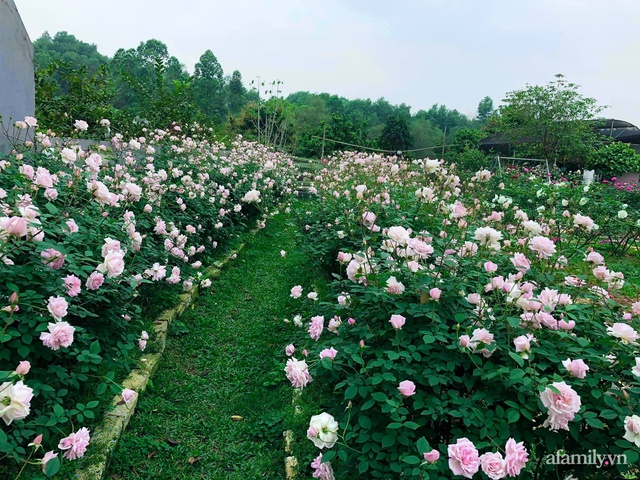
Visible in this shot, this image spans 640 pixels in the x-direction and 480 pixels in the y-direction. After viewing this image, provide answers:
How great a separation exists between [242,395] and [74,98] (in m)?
7.13

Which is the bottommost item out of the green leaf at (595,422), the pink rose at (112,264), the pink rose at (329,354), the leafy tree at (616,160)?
the green leaf at (595,422)

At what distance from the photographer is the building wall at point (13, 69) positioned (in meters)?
4.17

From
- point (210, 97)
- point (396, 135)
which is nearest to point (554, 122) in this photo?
point (396, 135)

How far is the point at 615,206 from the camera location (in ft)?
22.0

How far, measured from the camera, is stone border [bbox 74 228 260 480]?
1.87m

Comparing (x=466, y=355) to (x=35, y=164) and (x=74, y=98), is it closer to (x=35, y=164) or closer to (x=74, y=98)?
(x=35, y=164)

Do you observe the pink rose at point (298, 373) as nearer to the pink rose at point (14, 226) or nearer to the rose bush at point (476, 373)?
the rose bush at point (476, 373)

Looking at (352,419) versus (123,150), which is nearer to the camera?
(352,419)

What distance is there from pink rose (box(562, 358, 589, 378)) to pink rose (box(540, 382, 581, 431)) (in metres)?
0.12

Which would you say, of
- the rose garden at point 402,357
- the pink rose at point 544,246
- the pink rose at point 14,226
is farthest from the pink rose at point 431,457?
the pink rose at point 14,226

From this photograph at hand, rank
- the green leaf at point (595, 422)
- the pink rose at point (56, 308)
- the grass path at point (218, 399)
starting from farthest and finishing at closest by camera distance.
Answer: the grass path at point (218, 399) < the pink rose at point (56, 308) < the green leaf at point (595, 422)

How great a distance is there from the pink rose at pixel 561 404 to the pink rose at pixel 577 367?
12 cm

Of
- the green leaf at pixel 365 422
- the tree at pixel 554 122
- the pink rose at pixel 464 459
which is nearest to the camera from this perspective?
the pink rose at pixel 464 459

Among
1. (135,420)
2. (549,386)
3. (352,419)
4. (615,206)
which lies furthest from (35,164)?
(615,206)
